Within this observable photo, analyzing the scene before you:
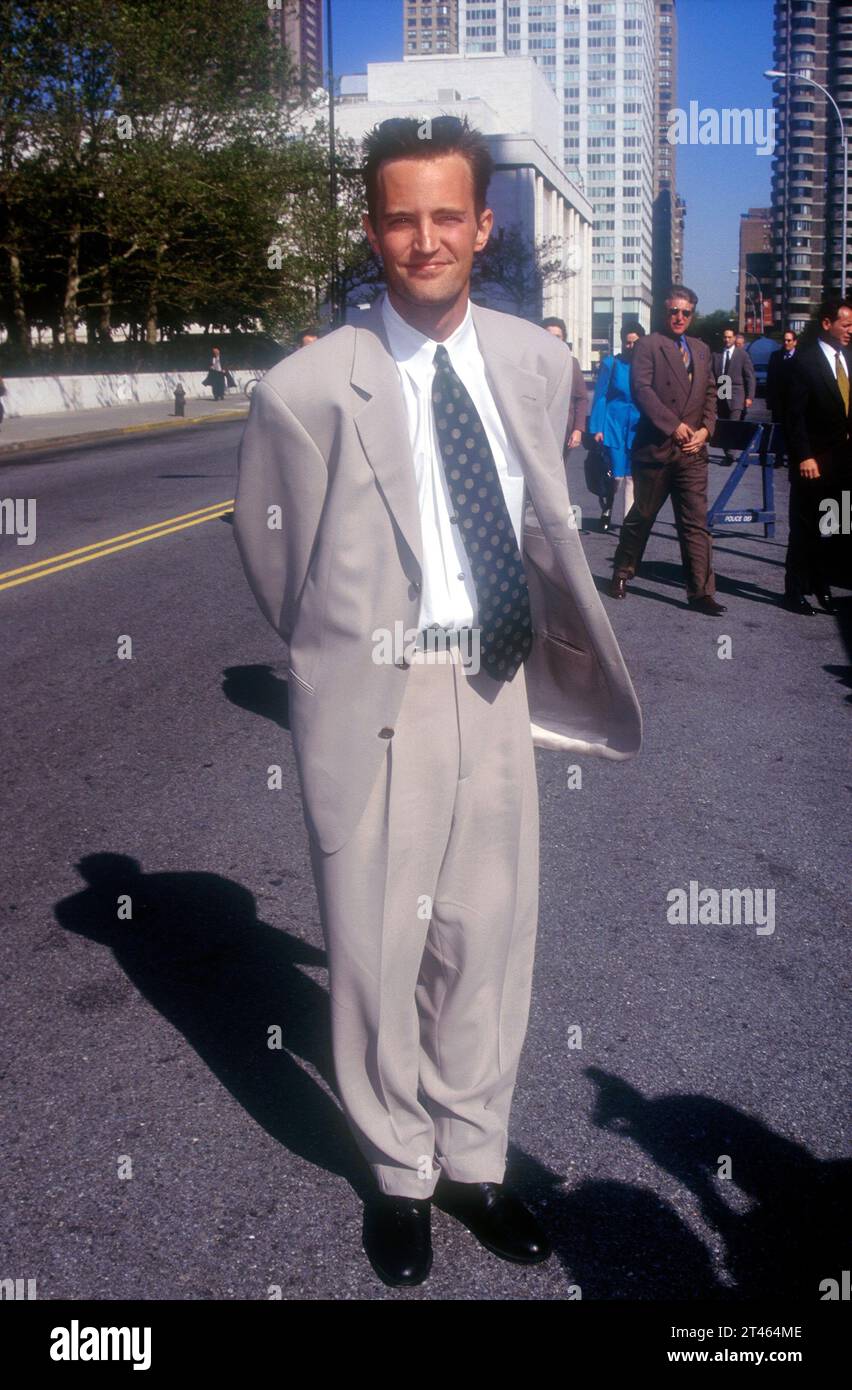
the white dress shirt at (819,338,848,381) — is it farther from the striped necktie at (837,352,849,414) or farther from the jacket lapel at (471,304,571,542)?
the jacket lapel at (471,304,571,542)

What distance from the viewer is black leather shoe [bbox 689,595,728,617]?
995 centimetres

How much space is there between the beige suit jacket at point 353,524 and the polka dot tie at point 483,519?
0.09 m

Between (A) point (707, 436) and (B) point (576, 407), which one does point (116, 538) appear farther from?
(A) point (707, 436)

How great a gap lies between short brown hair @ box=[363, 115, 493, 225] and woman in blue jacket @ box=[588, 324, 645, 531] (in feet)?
31.5

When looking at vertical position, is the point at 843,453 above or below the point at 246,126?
below

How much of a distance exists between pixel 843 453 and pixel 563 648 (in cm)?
729

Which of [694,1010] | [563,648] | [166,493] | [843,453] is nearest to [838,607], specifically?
[843,453]

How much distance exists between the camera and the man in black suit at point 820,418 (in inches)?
369

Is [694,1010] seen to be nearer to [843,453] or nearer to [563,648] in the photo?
[563,648]

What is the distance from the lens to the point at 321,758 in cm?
267

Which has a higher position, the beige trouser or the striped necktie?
the striped necktie

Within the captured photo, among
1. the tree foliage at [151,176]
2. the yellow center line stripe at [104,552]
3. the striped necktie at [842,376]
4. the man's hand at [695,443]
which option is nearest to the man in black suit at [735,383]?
the yellow center line stripe at [104,552]
